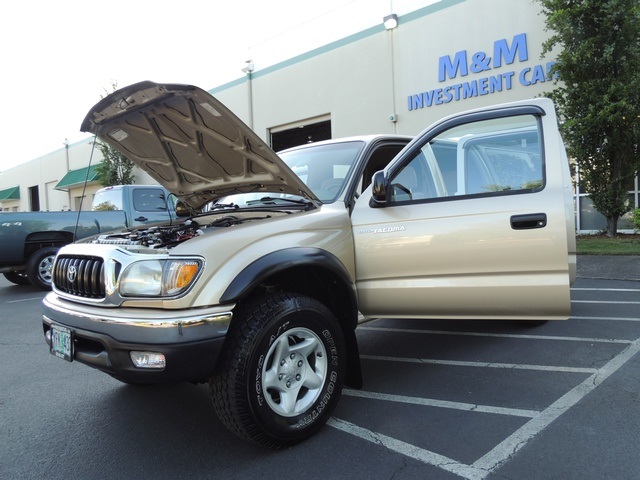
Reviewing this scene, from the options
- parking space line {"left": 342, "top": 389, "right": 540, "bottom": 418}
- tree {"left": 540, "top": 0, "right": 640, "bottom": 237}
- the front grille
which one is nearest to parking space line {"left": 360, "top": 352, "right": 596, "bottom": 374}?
parking space line {"left": 342, "top": 389, "right": 540, "bottom": 418}

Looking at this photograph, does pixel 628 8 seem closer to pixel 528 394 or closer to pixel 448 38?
pixel 448 38

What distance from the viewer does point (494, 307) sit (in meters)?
3.15

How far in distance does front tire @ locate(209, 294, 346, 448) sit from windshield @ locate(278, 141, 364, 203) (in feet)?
3.59

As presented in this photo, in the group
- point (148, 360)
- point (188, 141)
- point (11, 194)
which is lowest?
point (148, 360)

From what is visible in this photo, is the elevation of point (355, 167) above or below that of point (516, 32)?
below

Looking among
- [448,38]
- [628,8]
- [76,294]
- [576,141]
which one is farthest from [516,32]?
[76,294]

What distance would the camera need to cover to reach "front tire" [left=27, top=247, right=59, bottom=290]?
8531mm

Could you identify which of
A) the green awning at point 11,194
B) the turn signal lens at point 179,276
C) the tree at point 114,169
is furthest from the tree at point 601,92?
the green awning at point 11,194

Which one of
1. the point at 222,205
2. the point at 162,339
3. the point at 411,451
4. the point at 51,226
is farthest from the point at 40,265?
the point at 411,451

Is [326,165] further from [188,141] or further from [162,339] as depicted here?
[162,339]

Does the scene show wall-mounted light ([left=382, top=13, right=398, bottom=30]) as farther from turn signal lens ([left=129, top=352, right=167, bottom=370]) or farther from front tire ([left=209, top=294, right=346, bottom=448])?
turn signal lens ([left=129, top=352, right=167, bottom=370])

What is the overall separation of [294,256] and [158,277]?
0.75 meters

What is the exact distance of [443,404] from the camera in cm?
321

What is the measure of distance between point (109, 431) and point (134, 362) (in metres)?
1.02
